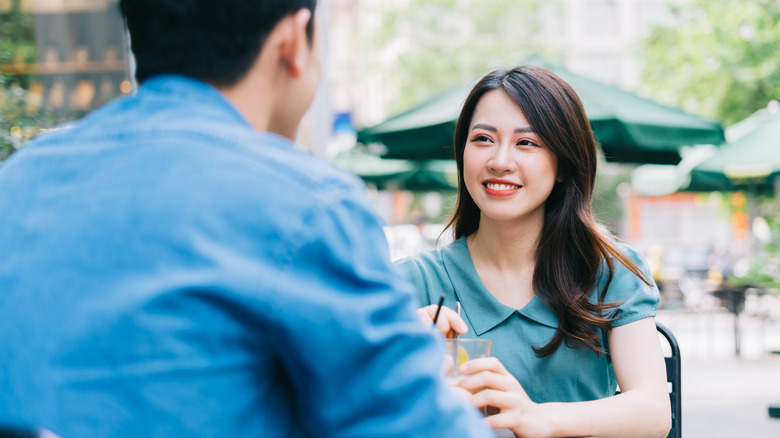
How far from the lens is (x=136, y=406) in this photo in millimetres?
737

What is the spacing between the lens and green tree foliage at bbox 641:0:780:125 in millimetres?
13633

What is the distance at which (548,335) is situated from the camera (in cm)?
194

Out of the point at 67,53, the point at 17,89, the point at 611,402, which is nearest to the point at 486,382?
the point at 611,402

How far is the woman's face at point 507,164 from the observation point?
6.67 feet

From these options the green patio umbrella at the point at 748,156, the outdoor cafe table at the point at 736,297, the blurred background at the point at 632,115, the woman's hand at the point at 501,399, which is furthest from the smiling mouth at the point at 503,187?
the outdoor cafe table at the point at 736,297

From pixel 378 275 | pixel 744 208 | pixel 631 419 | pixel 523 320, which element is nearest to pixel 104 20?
pixel 523 320

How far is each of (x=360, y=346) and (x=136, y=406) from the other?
0.23 m

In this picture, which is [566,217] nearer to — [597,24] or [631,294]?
[631,294]

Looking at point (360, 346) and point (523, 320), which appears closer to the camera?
point (360, 346)

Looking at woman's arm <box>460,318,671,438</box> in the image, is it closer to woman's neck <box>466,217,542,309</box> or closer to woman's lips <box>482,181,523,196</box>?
woman's neck <box>466,217,542,309</box>

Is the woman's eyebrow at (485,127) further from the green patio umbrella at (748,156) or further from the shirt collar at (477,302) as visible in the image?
the green patio umbrella at (748,156)

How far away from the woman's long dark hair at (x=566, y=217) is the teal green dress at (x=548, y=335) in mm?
26

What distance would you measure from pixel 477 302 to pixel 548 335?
217 millimetres

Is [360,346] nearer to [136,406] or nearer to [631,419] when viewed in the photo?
[136,406]
